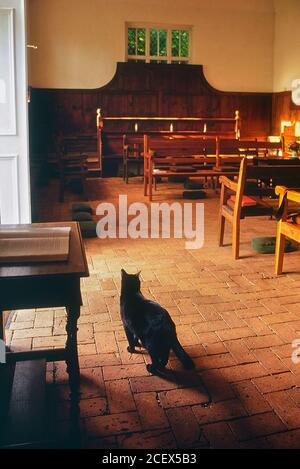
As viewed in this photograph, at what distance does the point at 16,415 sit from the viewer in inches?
78.8

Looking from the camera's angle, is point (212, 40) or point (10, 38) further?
A: point (212, 40)

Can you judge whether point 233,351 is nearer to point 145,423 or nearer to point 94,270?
point 145,423

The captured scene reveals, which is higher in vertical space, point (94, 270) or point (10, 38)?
point (10, 38)

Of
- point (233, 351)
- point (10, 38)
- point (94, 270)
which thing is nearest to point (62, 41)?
point (10, 38)

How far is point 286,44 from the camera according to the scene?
11.4 m

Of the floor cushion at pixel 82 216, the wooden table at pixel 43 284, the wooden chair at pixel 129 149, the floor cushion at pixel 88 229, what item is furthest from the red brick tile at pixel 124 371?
the wooden chair at pixel 129 149

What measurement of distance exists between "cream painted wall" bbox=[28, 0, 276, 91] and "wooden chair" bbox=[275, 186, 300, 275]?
854cm

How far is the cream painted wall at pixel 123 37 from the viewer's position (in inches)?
437

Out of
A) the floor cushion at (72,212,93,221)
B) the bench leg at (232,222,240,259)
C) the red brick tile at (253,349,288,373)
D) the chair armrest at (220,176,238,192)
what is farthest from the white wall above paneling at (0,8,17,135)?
the red brick tile at (253,349,288,373)

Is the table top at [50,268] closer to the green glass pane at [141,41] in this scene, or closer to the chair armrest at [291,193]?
the chair armrest at [291,193]

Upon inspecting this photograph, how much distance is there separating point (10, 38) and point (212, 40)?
28.1 feet

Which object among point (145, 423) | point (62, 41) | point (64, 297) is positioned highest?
point (62, 41)
